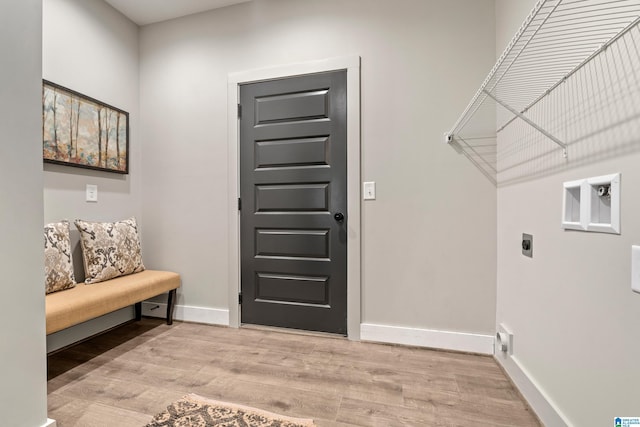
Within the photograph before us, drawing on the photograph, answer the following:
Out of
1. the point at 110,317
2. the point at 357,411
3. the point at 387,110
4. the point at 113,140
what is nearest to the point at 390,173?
the point at 387,110

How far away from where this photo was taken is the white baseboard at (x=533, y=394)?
1.17 meters

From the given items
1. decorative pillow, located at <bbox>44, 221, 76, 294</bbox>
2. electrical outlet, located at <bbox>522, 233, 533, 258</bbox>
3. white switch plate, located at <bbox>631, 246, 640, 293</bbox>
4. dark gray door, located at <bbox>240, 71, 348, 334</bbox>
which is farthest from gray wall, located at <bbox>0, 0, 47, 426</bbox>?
electrical outlet, located at <bbox>522, 233, 533, 258</bbox>

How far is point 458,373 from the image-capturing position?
1.69 m

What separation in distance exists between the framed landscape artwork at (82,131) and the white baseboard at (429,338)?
2.45 metres

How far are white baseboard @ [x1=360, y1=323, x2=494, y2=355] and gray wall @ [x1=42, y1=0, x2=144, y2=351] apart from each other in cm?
216

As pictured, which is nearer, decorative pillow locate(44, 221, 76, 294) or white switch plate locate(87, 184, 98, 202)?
decorative pillow locate(44, 221, 76, 294)

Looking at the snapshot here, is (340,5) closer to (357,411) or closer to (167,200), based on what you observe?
(167,200)

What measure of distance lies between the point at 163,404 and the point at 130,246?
1406 mm

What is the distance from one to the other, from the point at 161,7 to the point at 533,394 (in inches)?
145

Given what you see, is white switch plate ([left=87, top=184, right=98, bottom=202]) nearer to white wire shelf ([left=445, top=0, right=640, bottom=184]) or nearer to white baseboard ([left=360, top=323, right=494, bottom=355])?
white baseboard ([left=360, top=323, right=494, bottom=355])

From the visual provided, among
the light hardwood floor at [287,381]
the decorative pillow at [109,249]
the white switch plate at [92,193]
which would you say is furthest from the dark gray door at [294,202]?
the white switch plate at [92,193]

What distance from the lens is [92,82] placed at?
7.49ft

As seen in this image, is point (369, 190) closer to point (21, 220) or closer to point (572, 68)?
point (572, 68)

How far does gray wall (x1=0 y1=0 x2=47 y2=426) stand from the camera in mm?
A: 1080
